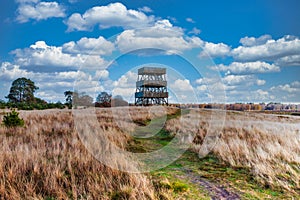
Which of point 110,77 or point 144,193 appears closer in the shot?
point 144,193

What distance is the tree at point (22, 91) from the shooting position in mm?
44812

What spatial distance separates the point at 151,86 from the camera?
3666 centimetres

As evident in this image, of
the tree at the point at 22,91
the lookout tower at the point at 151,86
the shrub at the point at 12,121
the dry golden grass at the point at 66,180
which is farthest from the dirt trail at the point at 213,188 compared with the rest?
the tree at the point at 22,91

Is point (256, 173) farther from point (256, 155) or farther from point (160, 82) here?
point (160, 82)

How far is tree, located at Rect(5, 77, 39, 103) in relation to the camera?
147 feet

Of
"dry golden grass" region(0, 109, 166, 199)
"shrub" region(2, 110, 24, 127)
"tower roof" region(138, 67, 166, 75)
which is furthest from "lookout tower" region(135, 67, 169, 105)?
"dry golden grass" region(0, 109, 166, 199)

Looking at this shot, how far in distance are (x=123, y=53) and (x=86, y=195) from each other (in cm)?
838

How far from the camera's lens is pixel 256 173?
5.32 meters

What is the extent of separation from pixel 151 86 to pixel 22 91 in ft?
87.3

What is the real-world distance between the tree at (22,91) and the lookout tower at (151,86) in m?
22.2

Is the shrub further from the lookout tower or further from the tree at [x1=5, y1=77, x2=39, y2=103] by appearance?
the tree at [x1=5, y1=77, x2=39, y2=103]

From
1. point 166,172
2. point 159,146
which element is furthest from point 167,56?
point 166,172

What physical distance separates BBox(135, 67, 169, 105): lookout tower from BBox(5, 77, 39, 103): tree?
22.2m

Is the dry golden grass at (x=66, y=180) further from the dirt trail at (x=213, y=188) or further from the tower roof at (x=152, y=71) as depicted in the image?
the tower roof at (x=152, y=71)
